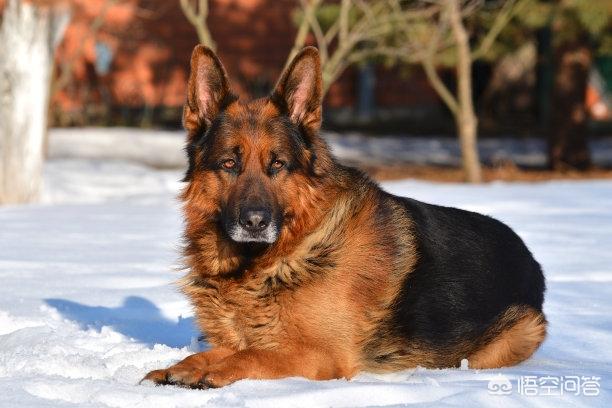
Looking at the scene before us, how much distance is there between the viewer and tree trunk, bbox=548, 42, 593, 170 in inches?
757

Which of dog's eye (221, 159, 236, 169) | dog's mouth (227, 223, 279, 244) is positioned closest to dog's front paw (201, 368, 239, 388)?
dog's mouth (227, 223, 279, 244)

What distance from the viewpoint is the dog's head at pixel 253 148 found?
515cm

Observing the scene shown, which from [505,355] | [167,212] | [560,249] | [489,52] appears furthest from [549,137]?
[505,355]

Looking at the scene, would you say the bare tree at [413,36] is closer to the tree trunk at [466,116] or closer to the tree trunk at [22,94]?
the tree trunk at [466,116]

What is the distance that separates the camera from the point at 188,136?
5.50 m

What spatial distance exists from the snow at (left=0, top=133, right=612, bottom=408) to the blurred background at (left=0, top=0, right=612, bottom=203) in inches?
97.2

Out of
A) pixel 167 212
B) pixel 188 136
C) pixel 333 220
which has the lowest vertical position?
pixel 167 212

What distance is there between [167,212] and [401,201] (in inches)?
276

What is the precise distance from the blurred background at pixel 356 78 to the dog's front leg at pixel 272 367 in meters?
8.74

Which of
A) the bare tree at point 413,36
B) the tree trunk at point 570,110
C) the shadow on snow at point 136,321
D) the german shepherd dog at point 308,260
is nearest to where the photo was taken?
the german shepherd dog at point 308,260

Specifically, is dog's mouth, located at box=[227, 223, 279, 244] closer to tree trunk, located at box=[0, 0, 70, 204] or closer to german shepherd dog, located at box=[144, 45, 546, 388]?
german shepherd dog, located at box=[144, 45, 546, 388]

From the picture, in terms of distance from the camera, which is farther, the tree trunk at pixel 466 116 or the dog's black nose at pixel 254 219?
the tree trunk at pixel 466 116

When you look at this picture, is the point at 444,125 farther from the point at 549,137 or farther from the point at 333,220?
the point at 333,220

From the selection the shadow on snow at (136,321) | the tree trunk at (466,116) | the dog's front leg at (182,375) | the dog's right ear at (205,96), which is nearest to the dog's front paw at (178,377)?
the dog's front leg at (182,375)
